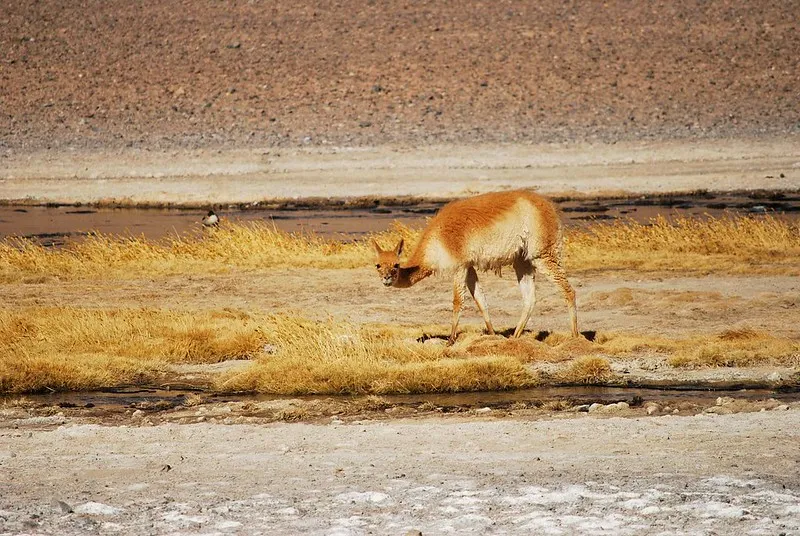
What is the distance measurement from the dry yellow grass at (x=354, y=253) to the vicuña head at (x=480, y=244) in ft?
17.7

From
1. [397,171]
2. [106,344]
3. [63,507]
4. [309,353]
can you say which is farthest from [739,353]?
[397,171]

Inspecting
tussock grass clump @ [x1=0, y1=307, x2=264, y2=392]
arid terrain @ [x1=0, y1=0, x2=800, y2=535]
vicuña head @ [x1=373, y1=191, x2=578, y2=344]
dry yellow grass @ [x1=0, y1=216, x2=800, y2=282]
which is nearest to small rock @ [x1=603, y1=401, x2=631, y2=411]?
arid terrain @ [x1=0, y1=0, x2=800, y2=535]

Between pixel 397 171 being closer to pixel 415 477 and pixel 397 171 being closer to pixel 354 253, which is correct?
pixel 354 253

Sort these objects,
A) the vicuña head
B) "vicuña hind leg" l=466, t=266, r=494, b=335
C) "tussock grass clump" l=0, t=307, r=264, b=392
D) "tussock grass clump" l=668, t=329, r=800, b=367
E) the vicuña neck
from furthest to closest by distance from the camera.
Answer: "vicuña hind leg" l=466, t=266, r=494, b=335
the vicuña neck
the vicuña head
"tussock grass clump" l=668, t=329, r=800, b=367
"tussock grass clump" l=0, t=307, r=264, b=392

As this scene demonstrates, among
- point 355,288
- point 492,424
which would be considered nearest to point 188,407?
point 492,424

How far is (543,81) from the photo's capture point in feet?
164

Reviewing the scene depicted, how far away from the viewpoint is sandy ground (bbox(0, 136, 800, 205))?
33625 millimetres

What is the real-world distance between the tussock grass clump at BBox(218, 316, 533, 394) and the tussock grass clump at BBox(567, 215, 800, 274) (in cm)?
702

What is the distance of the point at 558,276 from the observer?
47.9ft

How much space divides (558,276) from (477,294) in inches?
38.9

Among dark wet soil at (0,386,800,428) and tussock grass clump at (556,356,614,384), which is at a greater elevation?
tussock grass clump at (556,356,614,384)

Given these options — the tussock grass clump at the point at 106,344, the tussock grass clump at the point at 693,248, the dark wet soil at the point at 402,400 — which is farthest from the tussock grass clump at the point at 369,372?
the tussock grass clump at the point at 693,248

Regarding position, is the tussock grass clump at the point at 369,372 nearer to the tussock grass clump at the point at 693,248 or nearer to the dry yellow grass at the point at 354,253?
the dry yellow grass at the point at 354,253

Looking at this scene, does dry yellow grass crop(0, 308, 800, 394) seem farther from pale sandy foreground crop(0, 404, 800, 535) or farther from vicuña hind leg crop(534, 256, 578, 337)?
pale sandy foreground crop(0, 404, 800, 535)
